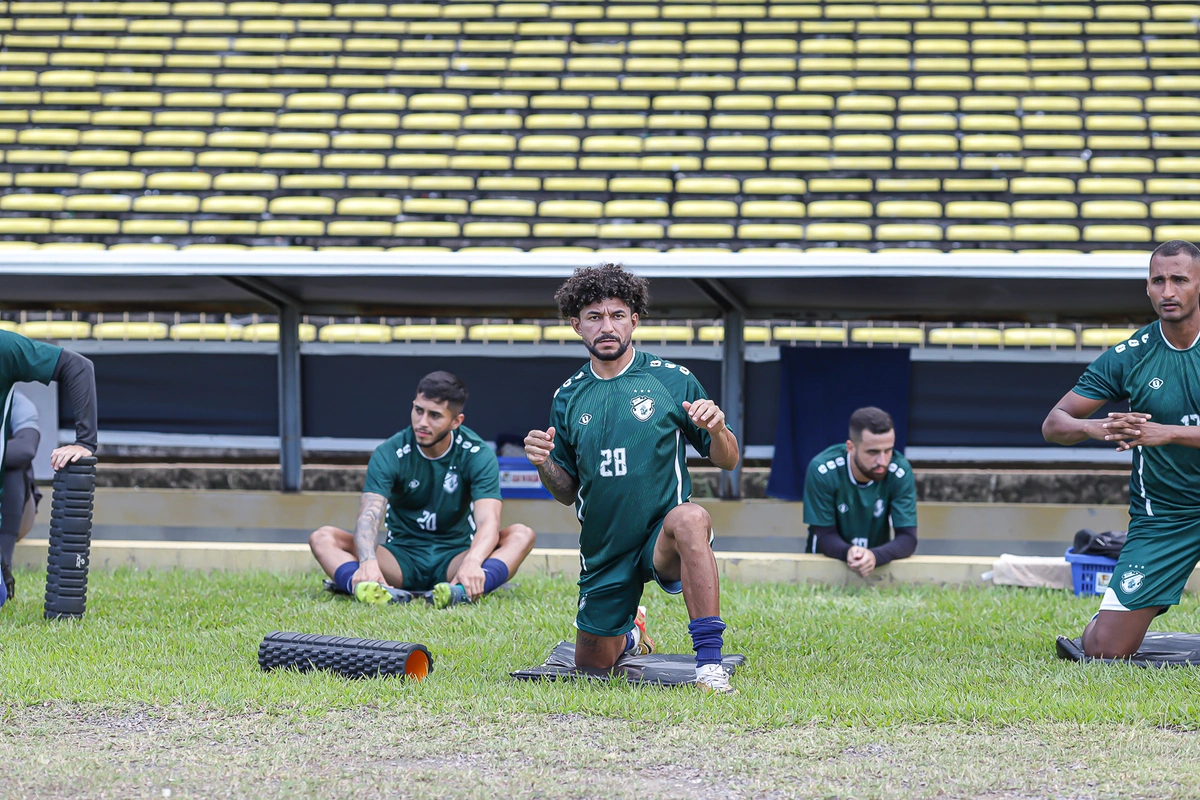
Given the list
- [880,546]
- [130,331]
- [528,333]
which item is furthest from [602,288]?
[130,331]

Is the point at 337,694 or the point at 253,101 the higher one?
the point at 253,101

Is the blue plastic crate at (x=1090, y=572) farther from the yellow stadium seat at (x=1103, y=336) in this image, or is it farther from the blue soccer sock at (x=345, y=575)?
the yellow stadium seat at (x=1103, y=336)

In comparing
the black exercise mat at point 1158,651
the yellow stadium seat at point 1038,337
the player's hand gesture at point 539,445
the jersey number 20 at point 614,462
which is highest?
the yellow stadium seat at point 1038,337

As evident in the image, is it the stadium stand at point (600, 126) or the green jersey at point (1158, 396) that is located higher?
the stadium stand at point (600, 126)

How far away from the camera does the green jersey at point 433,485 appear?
681cm

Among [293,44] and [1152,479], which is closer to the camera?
[1152,479]

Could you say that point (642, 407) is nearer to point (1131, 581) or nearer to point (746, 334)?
point (1131, 581)

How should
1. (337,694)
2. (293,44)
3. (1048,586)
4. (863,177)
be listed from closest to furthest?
1. (337,694)
2. (1048,586)
3. (863,177)
4. (293,44)

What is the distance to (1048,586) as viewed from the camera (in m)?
7.07

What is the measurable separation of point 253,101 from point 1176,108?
10.1m

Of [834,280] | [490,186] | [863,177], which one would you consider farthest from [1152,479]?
[490,186]

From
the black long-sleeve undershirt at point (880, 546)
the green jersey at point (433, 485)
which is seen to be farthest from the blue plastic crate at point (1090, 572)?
the green jersey at point (433, 485)

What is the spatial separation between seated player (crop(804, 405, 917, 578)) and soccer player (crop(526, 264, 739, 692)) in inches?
104

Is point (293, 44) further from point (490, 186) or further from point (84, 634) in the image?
point (84, 634)
